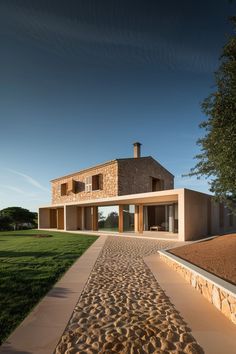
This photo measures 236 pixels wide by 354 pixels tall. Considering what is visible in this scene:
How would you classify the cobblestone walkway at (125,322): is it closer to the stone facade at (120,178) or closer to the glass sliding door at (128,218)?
the stone facade at (120,178)

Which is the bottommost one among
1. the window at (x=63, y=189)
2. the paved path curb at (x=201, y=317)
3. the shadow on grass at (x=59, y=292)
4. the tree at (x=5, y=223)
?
the tree at (x=5, y=223)

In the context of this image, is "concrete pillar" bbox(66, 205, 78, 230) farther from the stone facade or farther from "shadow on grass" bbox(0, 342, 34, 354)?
"shadow on grass" bbox(0, 342, 34, 354)

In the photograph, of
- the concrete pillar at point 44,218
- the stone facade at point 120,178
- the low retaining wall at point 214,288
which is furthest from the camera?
the concrete pillar at point 44,218

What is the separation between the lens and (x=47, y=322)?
3648 millimetres

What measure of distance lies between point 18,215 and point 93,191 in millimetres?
17694

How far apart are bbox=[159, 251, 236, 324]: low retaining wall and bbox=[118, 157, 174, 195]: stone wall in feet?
48.3

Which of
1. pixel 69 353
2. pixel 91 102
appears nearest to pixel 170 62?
pixel 91 102

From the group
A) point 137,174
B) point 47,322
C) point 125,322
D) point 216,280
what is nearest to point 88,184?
point 137,174

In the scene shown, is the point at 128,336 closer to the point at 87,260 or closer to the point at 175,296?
the point at 175,296

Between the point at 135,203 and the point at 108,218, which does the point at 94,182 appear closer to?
the point at 108,218

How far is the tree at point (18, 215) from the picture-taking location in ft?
110

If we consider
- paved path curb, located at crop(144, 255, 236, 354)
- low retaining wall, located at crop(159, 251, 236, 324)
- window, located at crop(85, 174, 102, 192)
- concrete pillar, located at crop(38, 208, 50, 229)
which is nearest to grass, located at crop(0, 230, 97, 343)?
paved path curb, located at crop(144, 255, 236, 354)

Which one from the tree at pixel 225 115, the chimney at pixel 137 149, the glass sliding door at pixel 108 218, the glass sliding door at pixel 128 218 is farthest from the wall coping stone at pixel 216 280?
the chimney at pixel 137 149

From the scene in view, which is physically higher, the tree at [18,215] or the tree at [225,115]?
the tree at [225,115]
